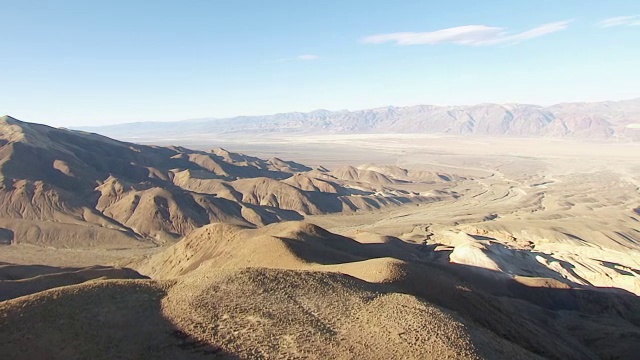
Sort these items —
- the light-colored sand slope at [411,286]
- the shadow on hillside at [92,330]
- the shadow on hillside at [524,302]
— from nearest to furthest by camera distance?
the shadow on hillside at [92,330] < the light-colored sand slope at [411,286] < the shadow on hillside at [524,302]

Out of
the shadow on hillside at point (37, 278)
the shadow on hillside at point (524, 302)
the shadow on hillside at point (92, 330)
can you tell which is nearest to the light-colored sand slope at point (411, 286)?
the shadow on hillside at point (524, 302)

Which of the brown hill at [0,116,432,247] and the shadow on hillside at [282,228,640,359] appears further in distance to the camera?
the brown hill at [0,116,432,247]

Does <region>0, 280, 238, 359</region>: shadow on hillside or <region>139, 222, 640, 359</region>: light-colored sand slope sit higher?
<region>0, 280, 238, 359</region>: shadow on hillside

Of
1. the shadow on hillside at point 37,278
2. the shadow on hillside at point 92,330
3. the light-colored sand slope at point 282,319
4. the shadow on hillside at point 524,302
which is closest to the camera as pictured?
the shadow on hillside at point 92,330

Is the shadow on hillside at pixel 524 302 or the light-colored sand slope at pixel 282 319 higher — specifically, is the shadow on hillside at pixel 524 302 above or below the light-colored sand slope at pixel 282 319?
below

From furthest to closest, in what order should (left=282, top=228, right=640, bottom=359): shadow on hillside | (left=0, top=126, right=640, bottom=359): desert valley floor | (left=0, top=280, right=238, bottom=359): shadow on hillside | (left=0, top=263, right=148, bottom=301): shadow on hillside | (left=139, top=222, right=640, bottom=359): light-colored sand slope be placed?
(left=0, top=263, right=148, bottom=301): shadow on hillside → (left=282, top=228, right=640, bottom=359): shadow on hillside → (left=139, top=222, right=640, bottom=359): light-colored sand slope → (left=0, top=126, right=640, bottom=359): desert valley floor → (left=0, top=280, right=238, bottom=359): shadow on hillside

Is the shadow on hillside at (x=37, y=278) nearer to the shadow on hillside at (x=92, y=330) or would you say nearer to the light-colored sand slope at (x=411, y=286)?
the light-colored sand slope at (x=411, y=286)

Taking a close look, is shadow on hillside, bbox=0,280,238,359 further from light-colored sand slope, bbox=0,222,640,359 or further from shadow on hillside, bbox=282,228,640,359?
shadow on hillside, bbox=282,228,640,359

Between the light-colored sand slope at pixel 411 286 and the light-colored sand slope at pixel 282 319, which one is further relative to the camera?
the light-colored sand slope at pixel 411 286

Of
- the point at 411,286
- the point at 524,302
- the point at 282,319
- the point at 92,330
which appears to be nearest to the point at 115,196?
the point at 524,302

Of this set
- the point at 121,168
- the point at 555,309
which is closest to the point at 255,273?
the point at 555,309

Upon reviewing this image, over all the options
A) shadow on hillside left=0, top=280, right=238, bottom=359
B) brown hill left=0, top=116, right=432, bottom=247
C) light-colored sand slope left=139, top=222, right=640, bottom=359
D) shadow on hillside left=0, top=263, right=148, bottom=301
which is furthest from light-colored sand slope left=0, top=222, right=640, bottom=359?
brown hill left=0, top=116, right=432, bottom=247

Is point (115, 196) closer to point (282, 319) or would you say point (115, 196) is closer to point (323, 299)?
point (323, 299)
